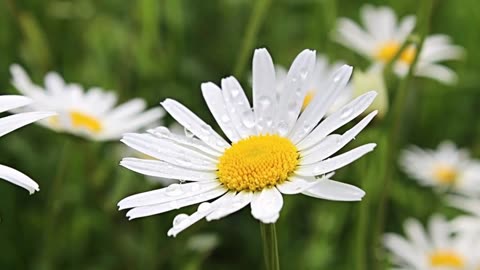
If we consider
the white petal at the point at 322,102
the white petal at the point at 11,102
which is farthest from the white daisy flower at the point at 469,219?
the white petal at the point at 11,102

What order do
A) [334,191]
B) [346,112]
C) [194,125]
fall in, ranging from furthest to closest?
[194,125] → [346,112] → [334,191]

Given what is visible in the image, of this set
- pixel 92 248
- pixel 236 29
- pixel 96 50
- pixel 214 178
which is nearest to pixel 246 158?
pixel 214 178

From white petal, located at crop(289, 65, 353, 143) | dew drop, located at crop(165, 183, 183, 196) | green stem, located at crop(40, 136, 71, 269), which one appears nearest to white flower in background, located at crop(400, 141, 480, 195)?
green stem, located at crop(40, 136, 71, 269)

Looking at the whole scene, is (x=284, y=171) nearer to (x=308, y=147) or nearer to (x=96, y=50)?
(x=308, y=147)

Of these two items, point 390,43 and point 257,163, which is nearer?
point 257,163

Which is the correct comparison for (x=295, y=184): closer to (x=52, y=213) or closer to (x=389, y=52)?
(x=52, y=213)

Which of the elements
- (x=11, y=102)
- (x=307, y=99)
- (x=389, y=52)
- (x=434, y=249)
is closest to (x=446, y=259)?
(x=434, y=249)

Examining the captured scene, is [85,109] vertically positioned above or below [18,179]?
above
